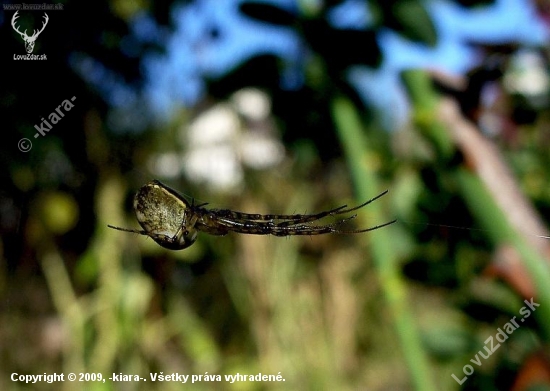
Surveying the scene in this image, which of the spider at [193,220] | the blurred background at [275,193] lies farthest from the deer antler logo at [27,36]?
the spider at [193,220]

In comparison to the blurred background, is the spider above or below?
above

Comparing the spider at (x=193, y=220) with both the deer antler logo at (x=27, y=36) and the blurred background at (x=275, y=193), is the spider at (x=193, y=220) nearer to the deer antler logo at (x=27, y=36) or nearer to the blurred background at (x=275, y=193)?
the blurred background at (x=275, y=193)

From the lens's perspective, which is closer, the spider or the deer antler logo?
the spider

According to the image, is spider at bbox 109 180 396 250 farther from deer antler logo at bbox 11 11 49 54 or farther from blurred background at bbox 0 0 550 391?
deer antler logo at bbox 11 11 49 54

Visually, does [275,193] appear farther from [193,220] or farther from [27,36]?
[193,220]

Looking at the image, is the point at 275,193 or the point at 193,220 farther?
the point at 275,193

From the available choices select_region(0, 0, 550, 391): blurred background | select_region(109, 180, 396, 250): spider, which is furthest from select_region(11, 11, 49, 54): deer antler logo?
select_region(109, 180, 396, 250): spider


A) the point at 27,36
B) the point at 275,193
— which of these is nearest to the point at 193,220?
the point at 27,36
